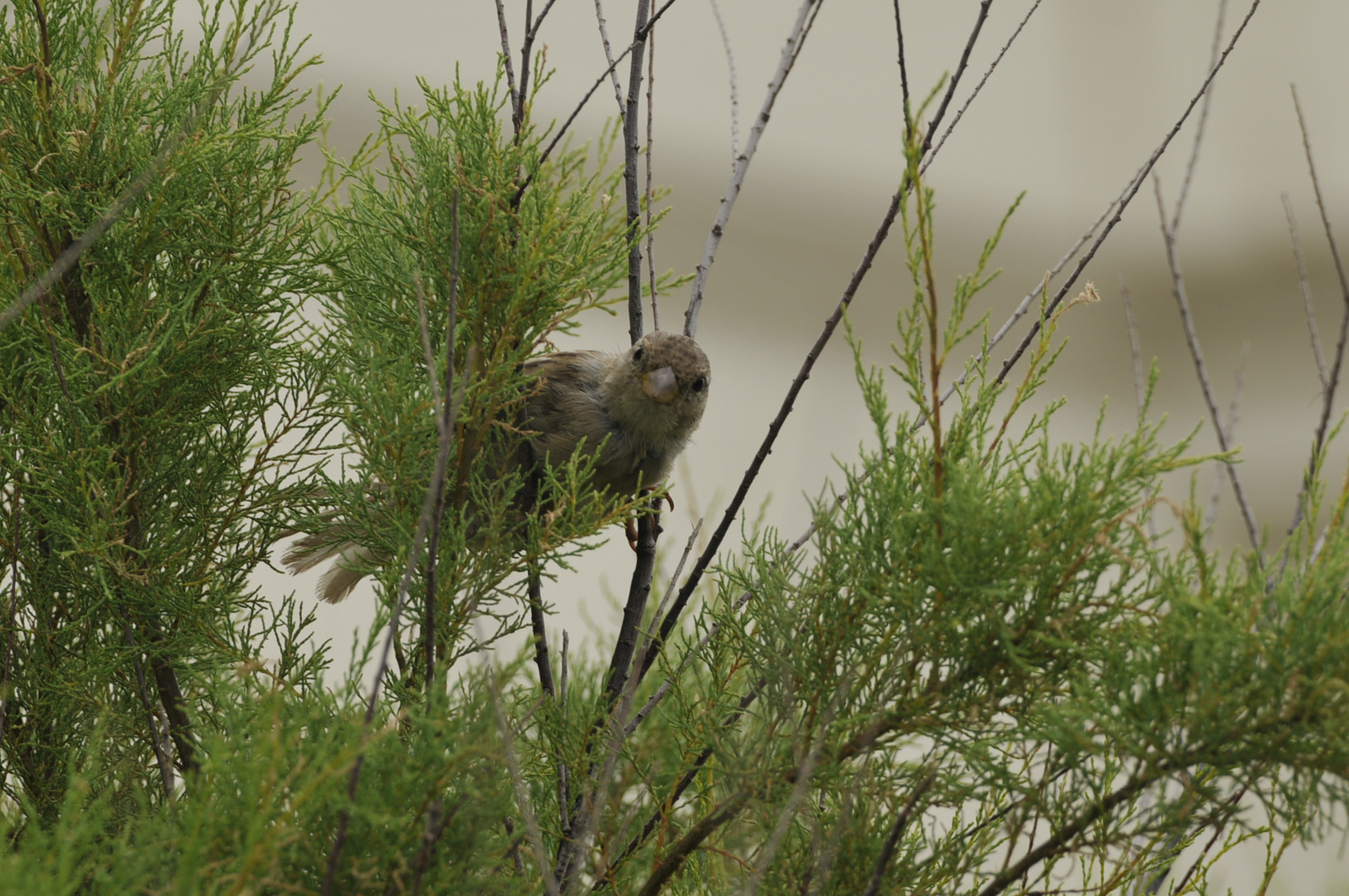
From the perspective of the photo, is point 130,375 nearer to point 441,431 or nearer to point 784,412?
point 441,431

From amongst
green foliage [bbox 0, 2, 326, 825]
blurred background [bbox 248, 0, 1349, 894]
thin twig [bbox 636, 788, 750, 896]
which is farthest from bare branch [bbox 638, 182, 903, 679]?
blurred background [bbox 248, 0, 1349, 894]

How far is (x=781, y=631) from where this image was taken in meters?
0.78

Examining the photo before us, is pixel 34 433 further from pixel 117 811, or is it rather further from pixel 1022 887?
pixel 1022 887

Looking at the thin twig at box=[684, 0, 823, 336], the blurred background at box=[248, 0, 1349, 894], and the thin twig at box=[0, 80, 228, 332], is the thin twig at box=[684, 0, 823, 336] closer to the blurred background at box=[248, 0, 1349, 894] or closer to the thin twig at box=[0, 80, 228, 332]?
the thin twig at box=[0, 80, 228, 332]

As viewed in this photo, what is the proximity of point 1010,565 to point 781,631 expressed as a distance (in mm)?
172

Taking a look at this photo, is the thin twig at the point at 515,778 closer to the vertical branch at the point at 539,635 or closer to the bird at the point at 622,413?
the vertical branch at the point at 539,635

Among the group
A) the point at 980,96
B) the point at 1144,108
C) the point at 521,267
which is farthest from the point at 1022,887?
the point at 1144,108

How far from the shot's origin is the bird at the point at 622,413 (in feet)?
4.45

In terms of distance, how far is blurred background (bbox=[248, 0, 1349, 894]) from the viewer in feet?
11.6

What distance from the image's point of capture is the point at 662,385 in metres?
1.32

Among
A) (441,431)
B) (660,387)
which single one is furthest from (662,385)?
(441,431)

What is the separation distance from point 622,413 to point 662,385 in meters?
0.10

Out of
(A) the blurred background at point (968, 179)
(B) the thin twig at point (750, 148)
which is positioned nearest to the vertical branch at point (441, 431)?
(B) the thin twig at point (750, 148)

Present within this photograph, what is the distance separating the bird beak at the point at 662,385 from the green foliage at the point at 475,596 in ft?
1.04
